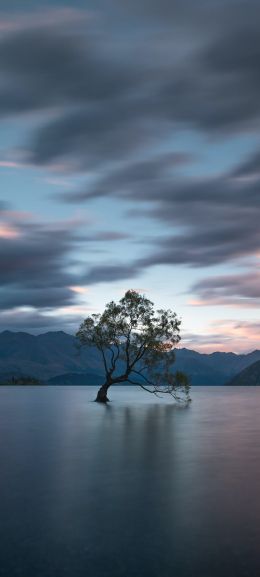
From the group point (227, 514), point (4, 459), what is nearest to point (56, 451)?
point (4, 459)

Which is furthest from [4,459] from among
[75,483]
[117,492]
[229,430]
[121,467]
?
[229,430]

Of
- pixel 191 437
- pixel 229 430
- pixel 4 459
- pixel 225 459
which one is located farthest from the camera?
pixel 229 430

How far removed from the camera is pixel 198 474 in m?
37.3

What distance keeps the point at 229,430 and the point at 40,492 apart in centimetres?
5059

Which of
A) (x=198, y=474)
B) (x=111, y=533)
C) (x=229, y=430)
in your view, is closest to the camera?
(x=111, y=533)

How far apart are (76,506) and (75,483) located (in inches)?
260

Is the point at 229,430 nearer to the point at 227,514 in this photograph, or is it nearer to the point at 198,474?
the point at 198,474

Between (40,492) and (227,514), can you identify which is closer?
(227,514)

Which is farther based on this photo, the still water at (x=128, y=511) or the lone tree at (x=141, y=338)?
the lone tree at (x=141, y=338)

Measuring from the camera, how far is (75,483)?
32781 mm

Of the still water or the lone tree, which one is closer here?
the still water

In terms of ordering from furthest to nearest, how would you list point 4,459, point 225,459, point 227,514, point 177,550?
point 225,459 → point 4,459 → point 227,514 → point 177,550

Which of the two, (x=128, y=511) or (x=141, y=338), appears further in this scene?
(x=141, y=338)

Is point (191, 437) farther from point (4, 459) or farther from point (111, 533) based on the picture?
point (111, 533)
